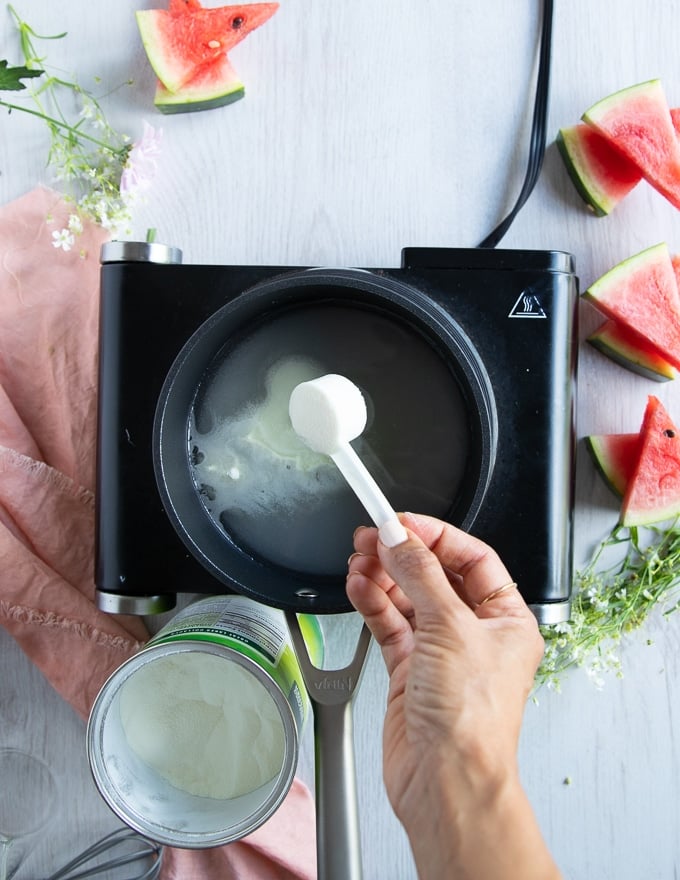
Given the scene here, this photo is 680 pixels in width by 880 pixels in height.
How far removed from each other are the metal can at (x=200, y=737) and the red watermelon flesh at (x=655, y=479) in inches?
15.1

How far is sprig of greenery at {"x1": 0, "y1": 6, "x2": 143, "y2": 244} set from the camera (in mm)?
906

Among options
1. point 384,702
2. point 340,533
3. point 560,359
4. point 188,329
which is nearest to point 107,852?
point 384,702

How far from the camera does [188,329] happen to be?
2.54ft

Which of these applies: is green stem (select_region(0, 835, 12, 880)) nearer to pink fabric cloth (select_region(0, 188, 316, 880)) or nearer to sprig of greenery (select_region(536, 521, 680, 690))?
pink fabric cloth (select_region(0, 188, 316, 880))

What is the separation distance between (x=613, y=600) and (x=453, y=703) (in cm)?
40

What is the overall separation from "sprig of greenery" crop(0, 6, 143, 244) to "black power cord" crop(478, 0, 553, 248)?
1.31ft

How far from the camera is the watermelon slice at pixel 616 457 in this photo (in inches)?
34.9

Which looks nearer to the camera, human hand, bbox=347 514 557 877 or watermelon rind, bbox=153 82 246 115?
human hand, bbox=347 514 557 877

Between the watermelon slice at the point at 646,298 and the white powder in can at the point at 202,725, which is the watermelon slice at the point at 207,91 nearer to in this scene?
the watermelon slice at the point at 646,298

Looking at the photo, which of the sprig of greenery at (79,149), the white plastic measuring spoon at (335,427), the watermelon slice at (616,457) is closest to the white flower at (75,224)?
the sprig of greenery at (79,149)

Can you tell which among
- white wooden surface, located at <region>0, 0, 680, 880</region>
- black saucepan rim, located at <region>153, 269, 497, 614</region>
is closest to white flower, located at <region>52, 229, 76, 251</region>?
white wooden surface, located at <region>0, 0, 680, 880</region>

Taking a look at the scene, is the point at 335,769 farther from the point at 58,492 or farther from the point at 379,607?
the point at 58,492

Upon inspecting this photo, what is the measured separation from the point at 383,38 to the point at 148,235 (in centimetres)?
33

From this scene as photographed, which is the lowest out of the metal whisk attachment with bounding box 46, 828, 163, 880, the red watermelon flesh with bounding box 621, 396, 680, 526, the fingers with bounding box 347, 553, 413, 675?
the metal whisk attachment with bounding box 46, 828, 163, 880
